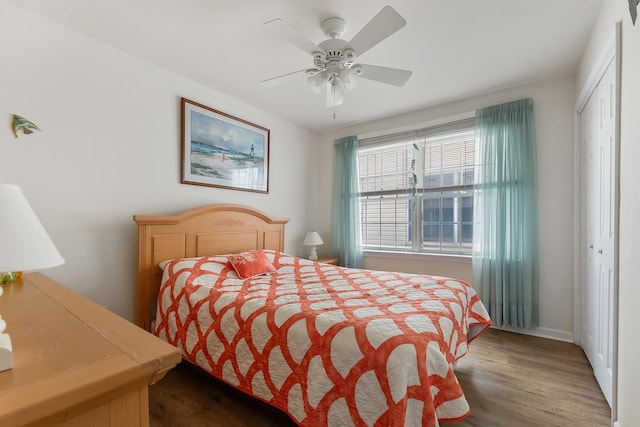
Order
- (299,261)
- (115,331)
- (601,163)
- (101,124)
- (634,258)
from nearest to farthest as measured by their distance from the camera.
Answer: (115,331) < (634,258) < (601,163) < (101,124) < (299,261)

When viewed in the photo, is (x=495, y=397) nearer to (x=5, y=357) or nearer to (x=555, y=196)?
A: (x=555, y=196)

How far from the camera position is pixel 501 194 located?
117 inches

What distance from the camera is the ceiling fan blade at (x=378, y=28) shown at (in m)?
1.55

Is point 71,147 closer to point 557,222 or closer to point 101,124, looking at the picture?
point 101,124

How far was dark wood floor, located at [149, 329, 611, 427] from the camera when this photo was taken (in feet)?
5.51

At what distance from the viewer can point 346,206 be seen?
4.04m

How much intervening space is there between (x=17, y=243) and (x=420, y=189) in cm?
358

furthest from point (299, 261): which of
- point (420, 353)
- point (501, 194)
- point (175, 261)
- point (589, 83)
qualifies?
point (589, 83)

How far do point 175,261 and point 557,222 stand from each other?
346 centimetres

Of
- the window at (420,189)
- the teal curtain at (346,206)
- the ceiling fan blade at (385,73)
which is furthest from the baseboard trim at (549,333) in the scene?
the ceiling fan blade at (385,73)

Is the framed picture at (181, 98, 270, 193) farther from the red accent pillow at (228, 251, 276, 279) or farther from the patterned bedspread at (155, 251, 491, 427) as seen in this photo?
the patterned bedspread at (155, 251, 491, 427)

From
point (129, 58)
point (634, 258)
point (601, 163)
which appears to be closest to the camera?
point (634, 258)

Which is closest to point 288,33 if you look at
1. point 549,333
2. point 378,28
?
point 378,28

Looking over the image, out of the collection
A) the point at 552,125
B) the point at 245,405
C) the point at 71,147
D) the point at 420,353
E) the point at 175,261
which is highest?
the point at 552,125
